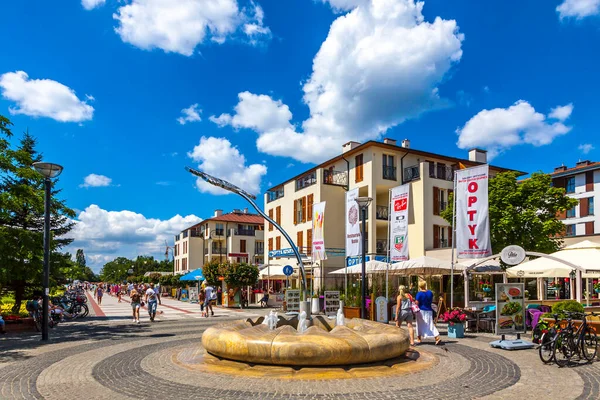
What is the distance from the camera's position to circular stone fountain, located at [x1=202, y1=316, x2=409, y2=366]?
873cm

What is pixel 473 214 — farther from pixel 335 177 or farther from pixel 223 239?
pixel 223 239

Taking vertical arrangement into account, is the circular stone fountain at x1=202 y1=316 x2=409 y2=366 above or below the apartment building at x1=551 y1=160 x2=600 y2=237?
below

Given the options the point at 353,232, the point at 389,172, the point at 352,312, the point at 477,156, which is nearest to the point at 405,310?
the point at 352,312

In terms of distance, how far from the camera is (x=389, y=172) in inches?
1328

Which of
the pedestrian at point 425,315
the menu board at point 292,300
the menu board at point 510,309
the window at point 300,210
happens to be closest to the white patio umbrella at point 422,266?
the menu board at point 292,300

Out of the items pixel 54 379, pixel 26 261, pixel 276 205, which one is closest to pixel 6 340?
pixel 26 261

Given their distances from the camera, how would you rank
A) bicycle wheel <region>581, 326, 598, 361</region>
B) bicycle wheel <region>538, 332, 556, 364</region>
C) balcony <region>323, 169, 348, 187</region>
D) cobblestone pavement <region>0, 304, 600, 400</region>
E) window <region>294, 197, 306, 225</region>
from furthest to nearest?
window <region>294, 197, 306, 225</region> < balcony <region>323, 169, 348, 187</region> < bicycle wheel <region>581, 326, 598, 361</region> < bicycle wheel <region>538, 332, 556, 364</region> < cobblestone pavement <region>0, 304, 600, 400</region>

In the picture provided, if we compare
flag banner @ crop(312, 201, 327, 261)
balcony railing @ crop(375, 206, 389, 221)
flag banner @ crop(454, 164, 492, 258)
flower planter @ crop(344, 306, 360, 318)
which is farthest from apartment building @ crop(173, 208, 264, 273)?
flag banner @ crop(454, 164, 492, 258)

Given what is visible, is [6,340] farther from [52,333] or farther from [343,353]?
[343,353]

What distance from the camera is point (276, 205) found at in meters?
43.6

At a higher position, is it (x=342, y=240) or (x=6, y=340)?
(x=342, y=240)

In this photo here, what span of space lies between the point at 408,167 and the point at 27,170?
24.3m

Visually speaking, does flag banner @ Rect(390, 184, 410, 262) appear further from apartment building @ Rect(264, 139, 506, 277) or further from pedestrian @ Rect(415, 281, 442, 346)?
apartment building @ Rect(264, 139, 506, 277)

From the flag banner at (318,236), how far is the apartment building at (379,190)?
23.2 feet
